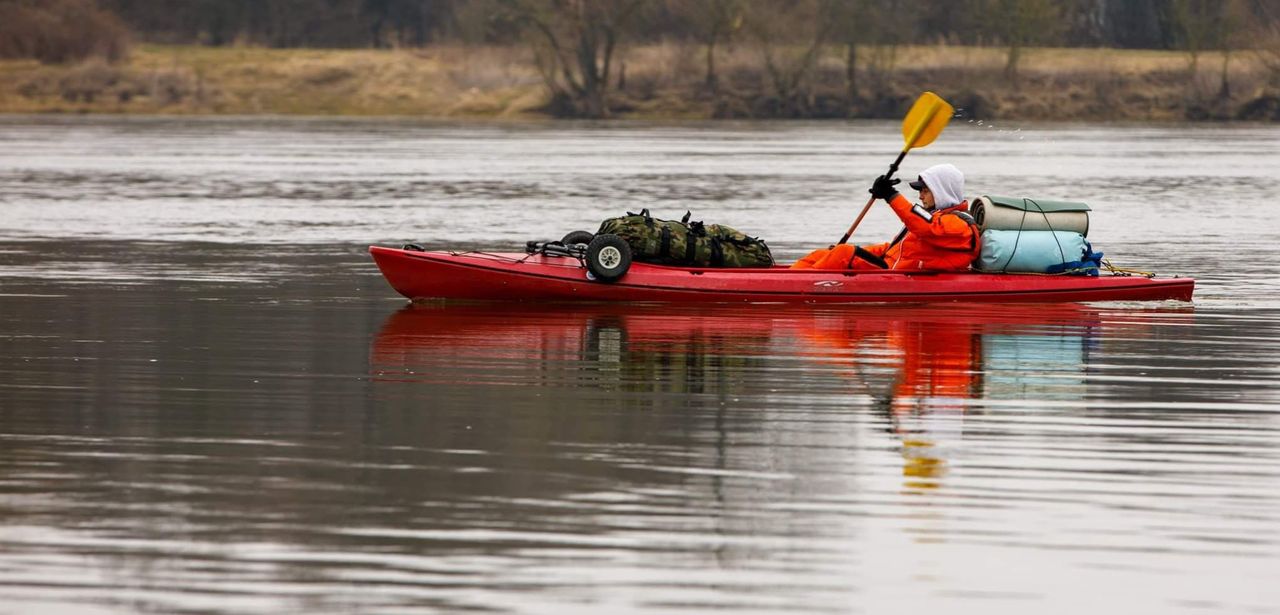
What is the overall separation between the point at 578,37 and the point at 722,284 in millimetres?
54248

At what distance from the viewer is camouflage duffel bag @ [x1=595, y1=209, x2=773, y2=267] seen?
15414 millimetres

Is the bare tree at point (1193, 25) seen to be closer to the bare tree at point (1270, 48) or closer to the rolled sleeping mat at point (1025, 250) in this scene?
the bare tree at point (1270, 48)

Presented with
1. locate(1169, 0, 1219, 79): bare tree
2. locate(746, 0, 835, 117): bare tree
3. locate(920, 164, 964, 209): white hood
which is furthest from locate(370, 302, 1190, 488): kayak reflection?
locate(1169, 0, 1219, 79): bare tree

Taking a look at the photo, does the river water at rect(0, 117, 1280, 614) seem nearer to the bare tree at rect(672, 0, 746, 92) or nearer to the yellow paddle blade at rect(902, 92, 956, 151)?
the yellow paddle blade at rect(902, 92, 956, 151)

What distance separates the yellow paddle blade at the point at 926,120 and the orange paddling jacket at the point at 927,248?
1.59 meters

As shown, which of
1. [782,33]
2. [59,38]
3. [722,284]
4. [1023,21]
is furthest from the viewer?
[59,38]

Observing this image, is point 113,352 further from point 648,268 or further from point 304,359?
point 648,268

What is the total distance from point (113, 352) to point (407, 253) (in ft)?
9.97

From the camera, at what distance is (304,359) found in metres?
12.8

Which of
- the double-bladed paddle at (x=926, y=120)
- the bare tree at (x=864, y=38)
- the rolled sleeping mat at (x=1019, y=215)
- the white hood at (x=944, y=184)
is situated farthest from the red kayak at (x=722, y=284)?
the bare tree at (x=864, y=38)

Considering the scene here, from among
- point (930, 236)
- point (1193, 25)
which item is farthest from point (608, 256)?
point (1193, 25)

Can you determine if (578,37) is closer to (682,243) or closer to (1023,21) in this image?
(1023,21)

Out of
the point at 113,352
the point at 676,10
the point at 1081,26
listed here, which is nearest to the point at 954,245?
the point at 113,352

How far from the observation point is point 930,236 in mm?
15234
